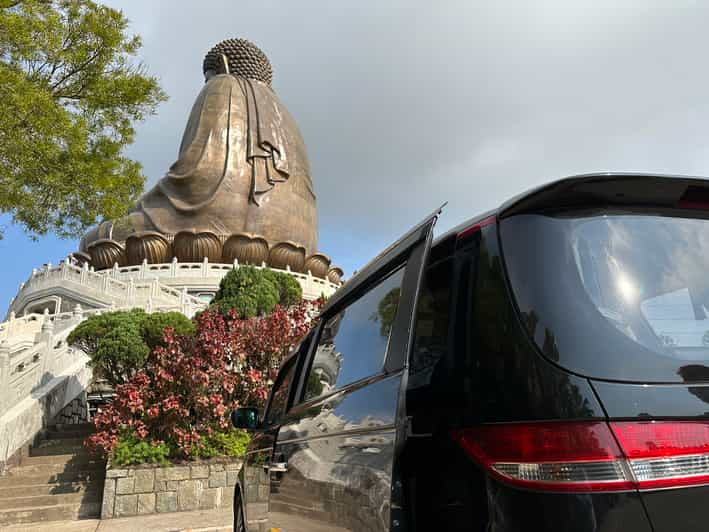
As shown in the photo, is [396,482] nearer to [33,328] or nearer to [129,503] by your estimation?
[129,503]

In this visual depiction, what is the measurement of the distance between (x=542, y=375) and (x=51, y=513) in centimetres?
780

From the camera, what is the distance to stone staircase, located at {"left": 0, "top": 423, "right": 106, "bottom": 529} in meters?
7.22

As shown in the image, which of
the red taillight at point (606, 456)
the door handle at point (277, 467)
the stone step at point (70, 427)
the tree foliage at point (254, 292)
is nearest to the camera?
the red taillight at point (606, 456)

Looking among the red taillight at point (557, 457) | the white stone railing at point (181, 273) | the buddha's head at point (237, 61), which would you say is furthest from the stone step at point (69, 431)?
the buddha's head at point (237, 61)

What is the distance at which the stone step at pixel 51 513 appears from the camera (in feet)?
23.3

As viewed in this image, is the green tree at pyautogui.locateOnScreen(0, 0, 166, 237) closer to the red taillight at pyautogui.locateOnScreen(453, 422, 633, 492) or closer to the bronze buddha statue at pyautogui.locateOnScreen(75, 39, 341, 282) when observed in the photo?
the red taillight at pyautogui.locateOnScreen(453, 422, 633, 492)

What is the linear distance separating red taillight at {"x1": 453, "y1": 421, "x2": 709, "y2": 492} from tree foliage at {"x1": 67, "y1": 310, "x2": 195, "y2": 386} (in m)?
9.98

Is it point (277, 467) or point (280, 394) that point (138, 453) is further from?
point (277, 467)

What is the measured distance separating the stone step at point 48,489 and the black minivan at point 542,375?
688 centimetres

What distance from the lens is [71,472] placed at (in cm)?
808

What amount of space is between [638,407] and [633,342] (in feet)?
0.58

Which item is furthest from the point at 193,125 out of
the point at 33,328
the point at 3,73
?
the point at 3,73

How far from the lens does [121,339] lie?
10453mm

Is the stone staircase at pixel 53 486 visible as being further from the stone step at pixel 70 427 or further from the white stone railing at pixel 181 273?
the white stone railing at pixel 181 273
